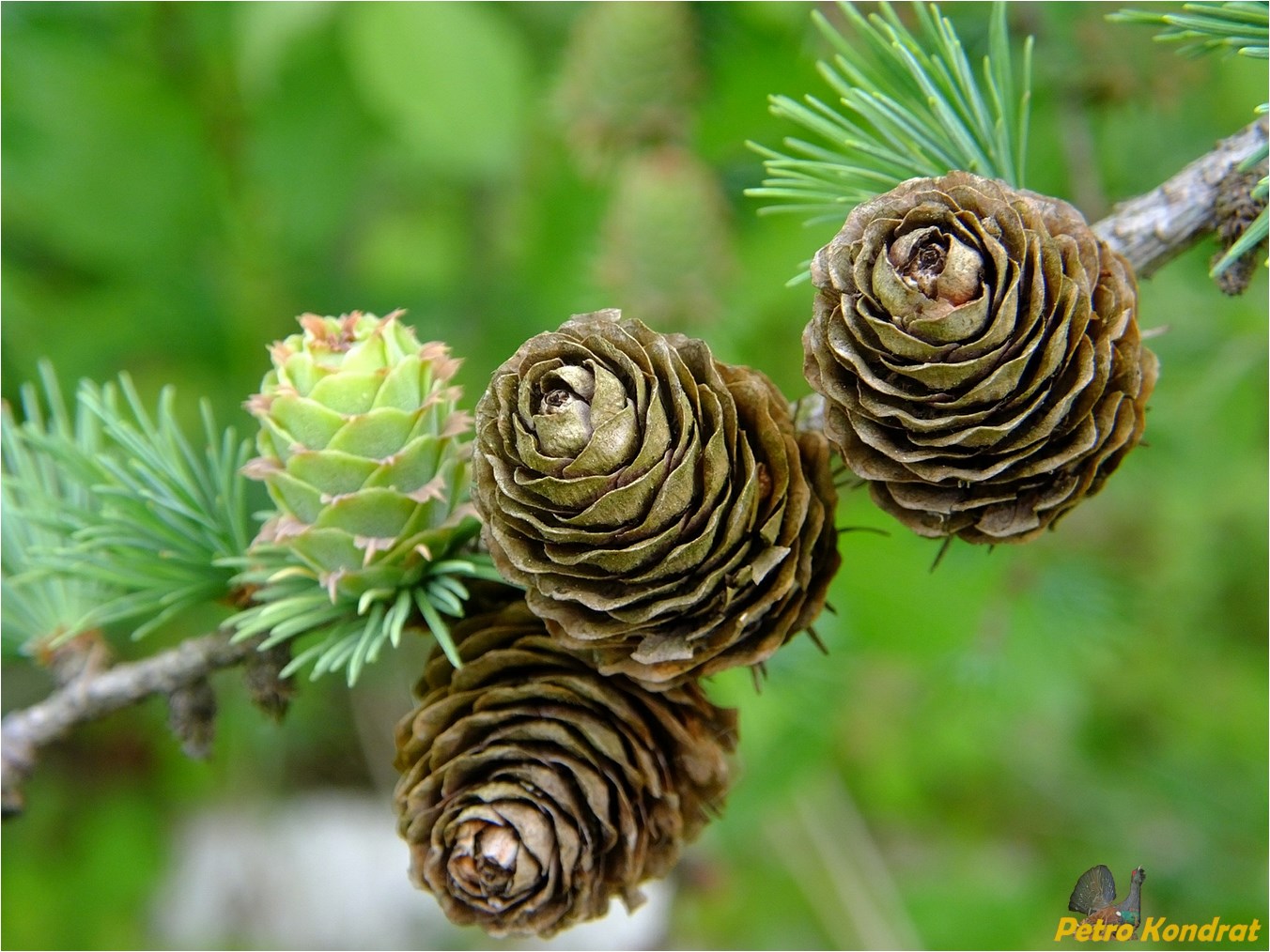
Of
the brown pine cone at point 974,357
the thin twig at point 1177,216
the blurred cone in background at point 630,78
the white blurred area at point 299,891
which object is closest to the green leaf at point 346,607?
the brown pine cone at point 974,357

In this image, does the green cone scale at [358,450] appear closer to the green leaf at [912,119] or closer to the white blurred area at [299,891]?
the green leaf at [912,119]

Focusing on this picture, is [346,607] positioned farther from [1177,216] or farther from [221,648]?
[1177,216]

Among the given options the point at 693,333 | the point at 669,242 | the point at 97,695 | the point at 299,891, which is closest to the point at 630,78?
the point at 669,242

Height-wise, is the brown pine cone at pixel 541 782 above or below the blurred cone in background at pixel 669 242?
below

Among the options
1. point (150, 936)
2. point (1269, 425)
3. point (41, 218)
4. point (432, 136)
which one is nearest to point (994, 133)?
point (432, 136)

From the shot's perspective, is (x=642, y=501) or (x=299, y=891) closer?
(x=642, y=501)
